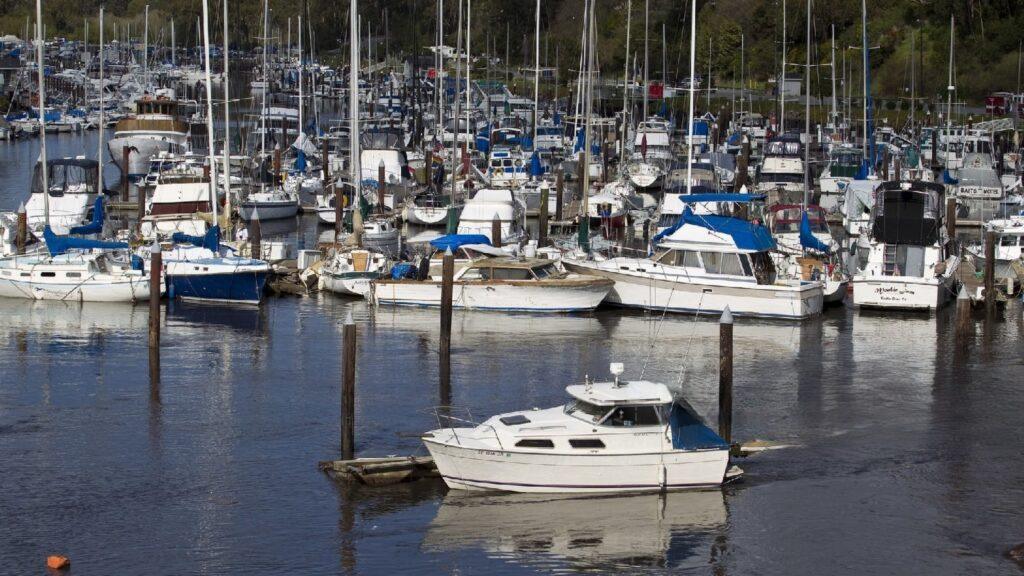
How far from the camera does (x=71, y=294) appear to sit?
49.3 m

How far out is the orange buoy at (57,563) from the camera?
2581cm

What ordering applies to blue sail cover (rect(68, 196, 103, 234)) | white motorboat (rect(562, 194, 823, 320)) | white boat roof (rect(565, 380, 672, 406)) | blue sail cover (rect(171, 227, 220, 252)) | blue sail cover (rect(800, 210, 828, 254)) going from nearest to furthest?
white boat roof (rect(565, 380, 672, 406)), white motorboat (rect(562, 194, 823, 320)), blue sail cover (rect(171, 227, 220, 252)), blue sail cover (rect(800, 210, 828, 254)), blue sail cover (rect(68, 196, 103, 234))

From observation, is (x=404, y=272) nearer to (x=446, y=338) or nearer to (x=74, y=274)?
(x=74, y=274)

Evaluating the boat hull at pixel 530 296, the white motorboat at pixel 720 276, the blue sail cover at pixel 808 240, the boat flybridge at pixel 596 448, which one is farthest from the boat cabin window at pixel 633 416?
the blue sail cover at pixel 808 240

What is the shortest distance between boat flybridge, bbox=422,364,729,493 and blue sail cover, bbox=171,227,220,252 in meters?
24.2

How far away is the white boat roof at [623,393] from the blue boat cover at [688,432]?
361 mm

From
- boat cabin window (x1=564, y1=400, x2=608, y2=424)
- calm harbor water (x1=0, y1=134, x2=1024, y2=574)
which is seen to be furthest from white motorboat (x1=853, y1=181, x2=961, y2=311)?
boat cabin window (x1=564, y1=400, x2=608, y2=424)

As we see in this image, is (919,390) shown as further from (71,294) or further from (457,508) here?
(71,294)

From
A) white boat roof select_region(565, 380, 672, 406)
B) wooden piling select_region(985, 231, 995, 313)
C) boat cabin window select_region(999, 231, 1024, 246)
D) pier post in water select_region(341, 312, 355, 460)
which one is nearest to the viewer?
white boat roof select_region(565, 380, 672, 406)

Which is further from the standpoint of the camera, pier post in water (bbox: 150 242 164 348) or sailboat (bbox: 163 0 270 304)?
sailboat (bbox: 163 0 270 304)

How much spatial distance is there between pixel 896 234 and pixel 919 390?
10971mm

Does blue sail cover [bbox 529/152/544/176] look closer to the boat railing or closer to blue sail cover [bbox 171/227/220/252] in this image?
blue sail cover [bbox 171/227/220/252]

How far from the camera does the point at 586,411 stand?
28.1 m

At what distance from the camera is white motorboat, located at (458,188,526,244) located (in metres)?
57.9
